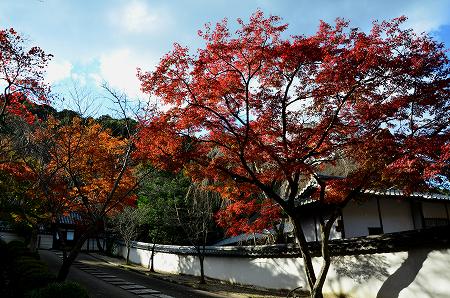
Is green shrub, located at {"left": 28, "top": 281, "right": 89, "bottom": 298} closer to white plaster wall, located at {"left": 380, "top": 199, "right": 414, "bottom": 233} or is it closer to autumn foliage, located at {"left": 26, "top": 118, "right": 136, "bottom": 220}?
autumn foliage, located at {"left": 26, "top": 118, "right": 136, "bottom": 220}

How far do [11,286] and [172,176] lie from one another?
834 inches

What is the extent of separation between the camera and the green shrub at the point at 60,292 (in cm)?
944

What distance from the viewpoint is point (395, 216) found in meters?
17.1

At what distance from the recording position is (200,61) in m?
10.9

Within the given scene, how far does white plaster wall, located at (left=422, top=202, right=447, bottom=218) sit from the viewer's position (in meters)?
17.4

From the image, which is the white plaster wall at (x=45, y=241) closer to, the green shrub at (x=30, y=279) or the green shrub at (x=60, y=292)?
the green shrub at (x=30, y=279)

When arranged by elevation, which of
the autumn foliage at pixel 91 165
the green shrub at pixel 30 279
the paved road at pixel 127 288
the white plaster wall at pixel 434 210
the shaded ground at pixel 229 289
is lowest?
the shaded ground at pixel 229 289

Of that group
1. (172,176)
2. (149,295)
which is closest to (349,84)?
(149,295)

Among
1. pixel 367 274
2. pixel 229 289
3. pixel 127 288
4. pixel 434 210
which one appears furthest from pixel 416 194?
pixel 127 288

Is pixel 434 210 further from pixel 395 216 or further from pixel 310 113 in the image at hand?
pixel 310 113

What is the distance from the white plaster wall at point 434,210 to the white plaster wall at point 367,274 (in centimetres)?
683

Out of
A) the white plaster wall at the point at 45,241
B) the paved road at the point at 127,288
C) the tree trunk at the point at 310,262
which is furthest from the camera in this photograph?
the white plaster wall at the point at 45,241

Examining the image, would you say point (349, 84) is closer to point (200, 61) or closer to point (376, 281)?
point (200, 61)

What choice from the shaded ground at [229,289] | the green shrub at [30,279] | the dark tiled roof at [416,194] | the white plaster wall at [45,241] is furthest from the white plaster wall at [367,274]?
the white plaster wall at [45,241]
